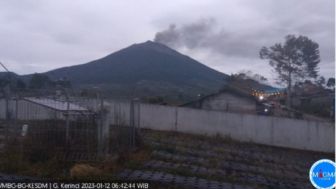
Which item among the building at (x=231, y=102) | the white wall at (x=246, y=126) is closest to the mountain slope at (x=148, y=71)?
the building at (x=231, y=102)

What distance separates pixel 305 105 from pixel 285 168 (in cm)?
2724

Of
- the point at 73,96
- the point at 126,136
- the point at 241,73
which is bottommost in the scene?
the point at 126,136

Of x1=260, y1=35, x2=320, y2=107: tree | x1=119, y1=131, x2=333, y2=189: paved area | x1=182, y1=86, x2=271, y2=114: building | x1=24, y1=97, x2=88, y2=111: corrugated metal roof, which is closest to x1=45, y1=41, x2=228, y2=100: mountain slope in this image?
x1=260, y1=35, x2=320, y2=107: tree

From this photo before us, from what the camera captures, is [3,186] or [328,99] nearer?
[3,186]

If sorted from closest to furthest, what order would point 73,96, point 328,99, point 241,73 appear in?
point 73,96
point 328,99
point 241,73

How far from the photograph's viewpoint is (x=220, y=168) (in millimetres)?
11812

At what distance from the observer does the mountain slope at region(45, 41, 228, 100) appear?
6756 centimetres

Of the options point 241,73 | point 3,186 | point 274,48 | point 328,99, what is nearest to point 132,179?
point 3,186

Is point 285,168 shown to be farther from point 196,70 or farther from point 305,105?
point 196,70

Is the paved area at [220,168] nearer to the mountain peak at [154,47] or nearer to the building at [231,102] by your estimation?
the building at [231,102]

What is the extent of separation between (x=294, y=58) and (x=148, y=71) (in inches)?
1459

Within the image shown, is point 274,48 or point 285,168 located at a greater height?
point 274,48

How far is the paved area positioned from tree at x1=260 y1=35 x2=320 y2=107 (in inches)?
1185

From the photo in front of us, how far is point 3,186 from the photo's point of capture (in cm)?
751
